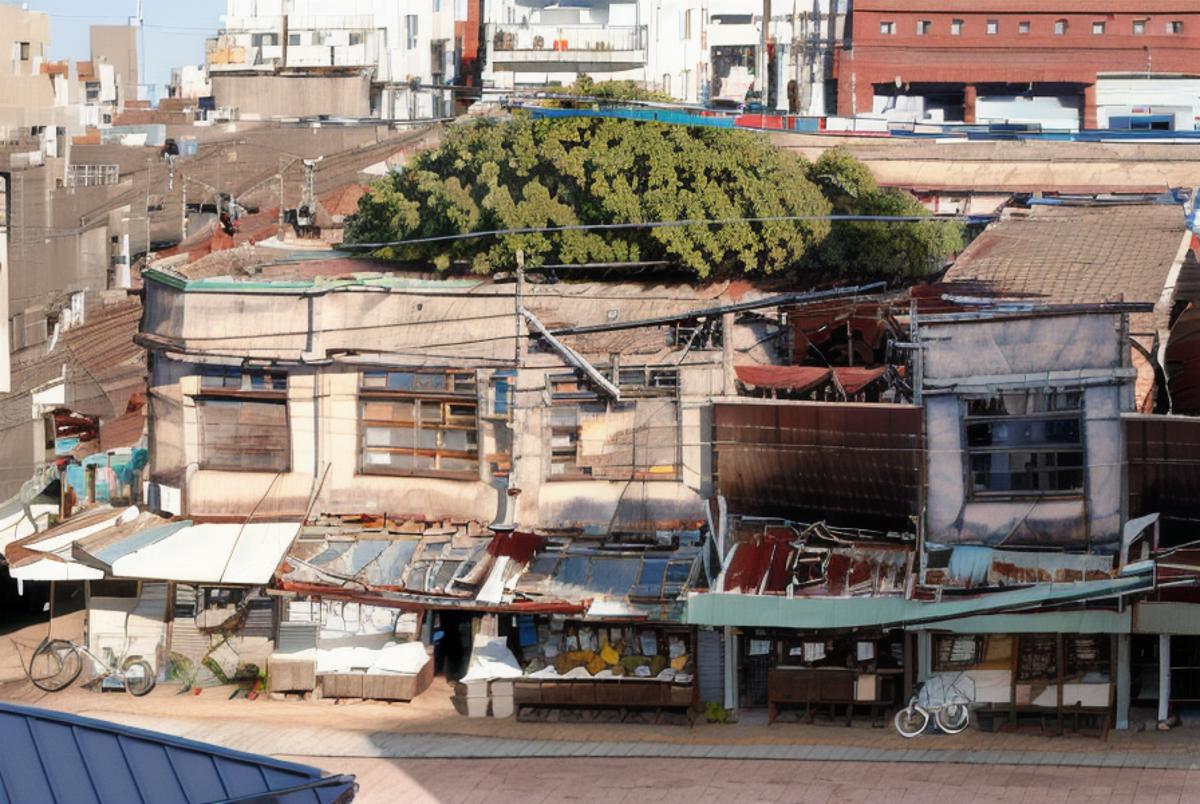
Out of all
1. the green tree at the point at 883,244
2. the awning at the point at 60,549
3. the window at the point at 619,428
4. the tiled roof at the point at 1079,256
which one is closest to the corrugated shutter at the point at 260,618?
the awning at the point at 60,549

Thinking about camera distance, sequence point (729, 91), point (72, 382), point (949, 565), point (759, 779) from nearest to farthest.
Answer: point (759, 779), point (949, 565), point (72, 382), point (729, 91)

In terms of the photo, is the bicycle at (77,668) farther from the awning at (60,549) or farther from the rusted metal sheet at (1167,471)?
the rusted metal sheet at (1167,471)

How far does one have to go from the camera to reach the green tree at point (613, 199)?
3944 centimetres

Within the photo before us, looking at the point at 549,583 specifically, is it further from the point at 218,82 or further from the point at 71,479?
the point at 218,82

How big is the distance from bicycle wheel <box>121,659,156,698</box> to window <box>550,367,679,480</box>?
7571mm

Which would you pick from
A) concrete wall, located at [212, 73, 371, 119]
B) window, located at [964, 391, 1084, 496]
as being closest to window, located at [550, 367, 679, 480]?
window, located at [964, 391, 1084, 496]

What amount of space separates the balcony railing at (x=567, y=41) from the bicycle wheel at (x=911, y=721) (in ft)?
146

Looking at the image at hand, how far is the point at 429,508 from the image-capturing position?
32.6 metres

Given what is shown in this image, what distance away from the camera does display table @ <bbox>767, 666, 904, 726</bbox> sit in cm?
2875

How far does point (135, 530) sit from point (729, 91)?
4208 cm

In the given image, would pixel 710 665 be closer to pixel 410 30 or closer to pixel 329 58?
pixel 329 58

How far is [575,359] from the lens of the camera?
103 feet

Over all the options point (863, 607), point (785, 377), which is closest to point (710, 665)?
point (863, 607)

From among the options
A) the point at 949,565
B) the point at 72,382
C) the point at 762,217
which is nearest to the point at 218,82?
the point at 72,382
